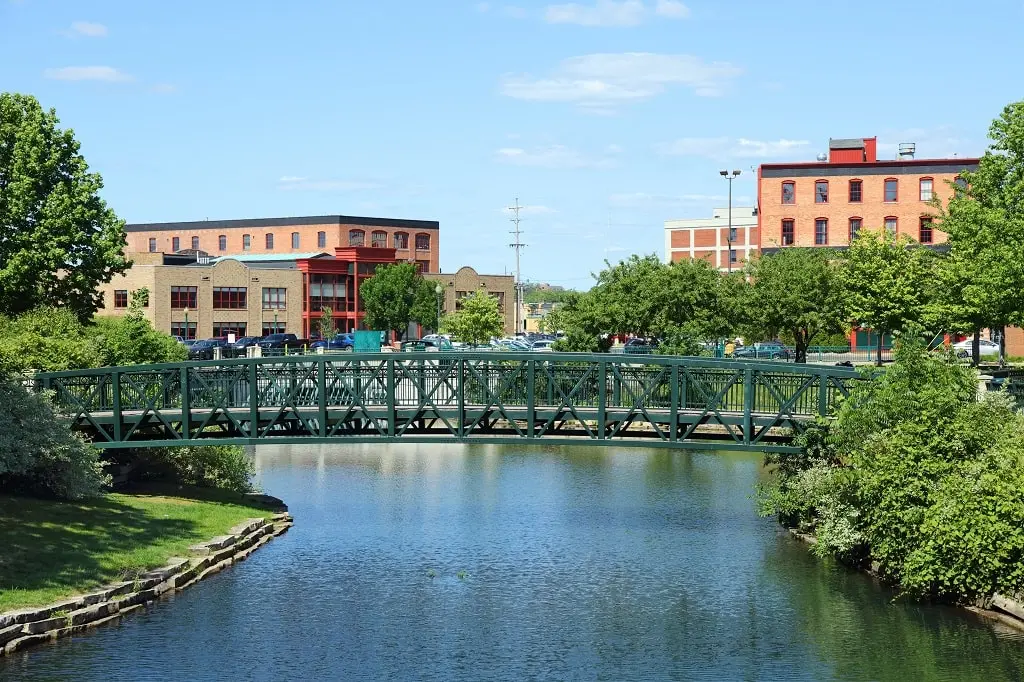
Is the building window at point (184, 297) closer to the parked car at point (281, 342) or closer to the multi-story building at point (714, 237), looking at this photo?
the parked car at point (281, 342)

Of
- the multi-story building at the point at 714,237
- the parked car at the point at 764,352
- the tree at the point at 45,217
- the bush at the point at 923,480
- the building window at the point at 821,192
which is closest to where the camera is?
the bush at the point at 923,480

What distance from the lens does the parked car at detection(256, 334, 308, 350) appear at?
99.1m

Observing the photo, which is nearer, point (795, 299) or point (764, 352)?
point (795, 299)

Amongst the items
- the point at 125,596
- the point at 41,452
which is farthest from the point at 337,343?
the point at 125,596

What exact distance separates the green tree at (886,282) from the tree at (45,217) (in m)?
39.7

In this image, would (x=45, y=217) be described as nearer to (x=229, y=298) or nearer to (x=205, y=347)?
(x=205, y=347)

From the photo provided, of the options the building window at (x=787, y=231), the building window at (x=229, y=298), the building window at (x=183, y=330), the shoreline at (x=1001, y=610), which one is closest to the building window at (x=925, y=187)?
the building window at (x=787, y=231)

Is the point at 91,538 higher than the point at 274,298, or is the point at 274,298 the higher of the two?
the point at 274,298

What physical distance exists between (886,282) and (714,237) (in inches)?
2931

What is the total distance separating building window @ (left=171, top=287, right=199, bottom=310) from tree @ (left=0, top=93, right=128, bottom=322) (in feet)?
148

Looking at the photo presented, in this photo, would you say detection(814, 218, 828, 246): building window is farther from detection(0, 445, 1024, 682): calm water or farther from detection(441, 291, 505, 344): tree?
detection(0, 445, 1024, 682): calm water

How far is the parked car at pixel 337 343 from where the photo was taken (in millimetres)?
101250

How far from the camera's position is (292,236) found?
149 meters

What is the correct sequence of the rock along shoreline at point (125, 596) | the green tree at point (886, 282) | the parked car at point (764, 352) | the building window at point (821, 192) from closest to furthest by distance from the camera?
the rock along shoreline at point (125, 596)
the green tree at point (886, 282)
the parked car at point (764, 352)
the building window at point (821, 192)
